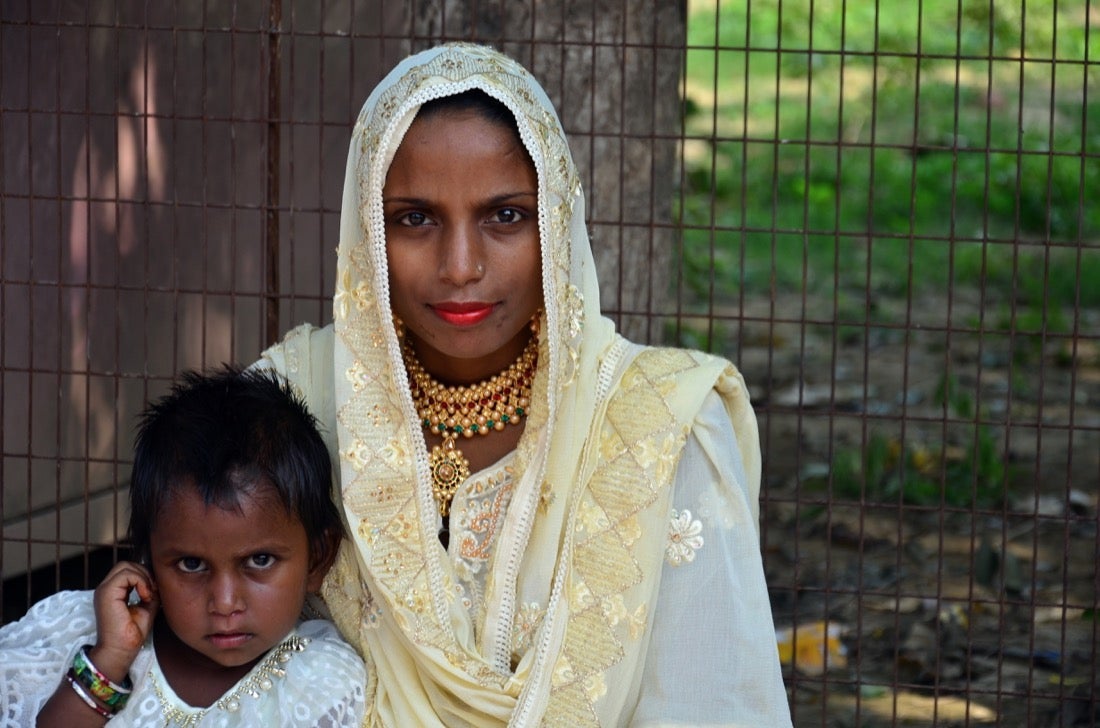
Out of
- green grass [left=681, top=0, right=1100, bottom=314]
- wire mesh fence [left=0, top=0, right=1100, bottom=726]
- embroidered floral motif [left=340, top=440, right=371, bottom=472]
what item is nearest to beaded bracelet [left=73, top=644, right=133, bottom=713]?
embroidered floral motif [left=340, top=440, right=371, bottom=472]

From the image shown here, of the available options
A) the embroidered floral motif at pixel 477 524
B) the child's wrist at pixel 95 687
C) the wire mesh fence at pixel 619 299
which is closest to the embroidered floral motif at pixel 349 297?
the embroidered floral motif at pixel 477 524

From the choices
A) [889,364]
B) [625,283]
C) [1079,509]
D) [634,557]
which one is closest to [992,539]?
[1079,509]

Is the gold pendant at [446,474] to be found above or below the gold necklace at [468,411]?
below

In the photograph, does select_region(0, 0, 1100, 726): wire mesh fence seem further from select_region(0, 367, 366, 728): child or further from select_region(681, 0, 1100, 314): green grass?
select_region(681, 0, 1100, 314): green grass

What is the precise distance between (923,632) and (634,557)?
8.28ft

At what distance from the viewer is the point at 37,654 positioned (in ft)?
9.59

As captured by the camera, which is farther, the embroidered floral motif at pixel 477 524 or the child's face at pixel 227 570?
the embroidered floral motif at pixel 477 524

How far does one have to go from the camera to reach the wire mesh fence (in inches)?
152

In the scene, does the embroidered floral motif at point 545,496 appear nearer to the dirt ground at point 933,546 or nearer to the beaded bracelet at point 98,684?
the beaded bracelet at point 98,684

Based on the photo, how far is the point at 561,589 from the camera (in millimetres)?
2889

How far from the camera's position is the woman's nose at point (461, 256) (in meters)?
2.72

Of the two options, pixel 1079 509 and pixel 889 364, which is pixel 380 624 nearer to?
pixel 1079 509

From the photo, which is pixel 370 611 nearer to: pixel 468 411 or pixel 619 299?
pixel 468 411

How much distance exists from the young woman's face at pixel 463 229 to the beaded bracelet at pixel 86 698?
822 mm
